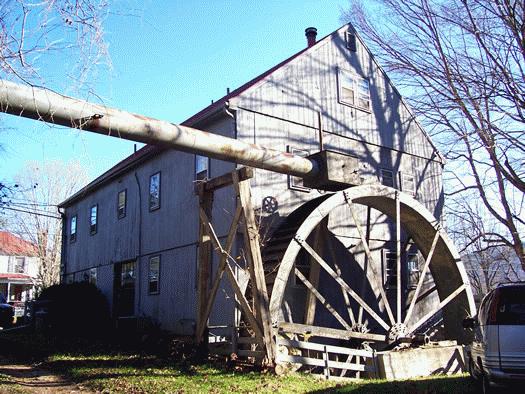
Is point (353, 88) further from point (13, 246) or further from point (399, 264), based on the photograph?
point (13, 246)

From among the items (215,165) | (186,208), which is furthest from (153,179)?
(215,165)

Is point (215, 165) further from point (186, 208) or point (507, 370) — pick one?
point (507, 370)

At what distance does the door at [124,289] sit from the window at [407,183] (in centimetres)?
936

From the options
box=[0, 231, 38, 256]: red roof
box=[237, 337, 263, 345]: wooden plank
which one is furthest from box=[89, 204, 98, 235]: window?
box=[0, 231, 38, 256]: red roof

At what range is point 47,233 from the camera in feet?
124

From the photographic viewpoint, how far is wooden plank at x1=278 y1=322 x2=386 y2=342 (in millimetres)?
10359

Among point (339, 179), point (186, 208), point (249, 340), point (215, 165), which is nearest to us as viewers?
point (249, 340)

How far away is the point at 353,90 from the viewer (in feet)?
54.2

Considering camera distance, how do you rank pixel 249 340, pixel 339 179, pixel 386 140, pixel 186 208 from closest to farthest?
pixel 249 340
pixel 339 179
pixel 186 208
pixel 386 140

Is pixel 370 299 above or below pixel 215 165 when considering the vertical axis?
below

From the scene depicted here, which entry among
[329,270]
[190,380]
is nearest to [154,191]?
[329,270]

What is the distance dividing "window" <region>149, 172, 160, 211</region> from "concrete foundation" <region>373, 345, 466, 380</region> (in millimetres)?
8544

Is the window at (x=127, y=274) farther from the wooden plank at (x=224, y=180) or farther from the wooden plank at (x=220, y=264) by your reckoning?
the wooden plank at (x=224, y=180)

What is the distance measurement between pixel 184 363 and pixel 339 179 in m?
4.88
